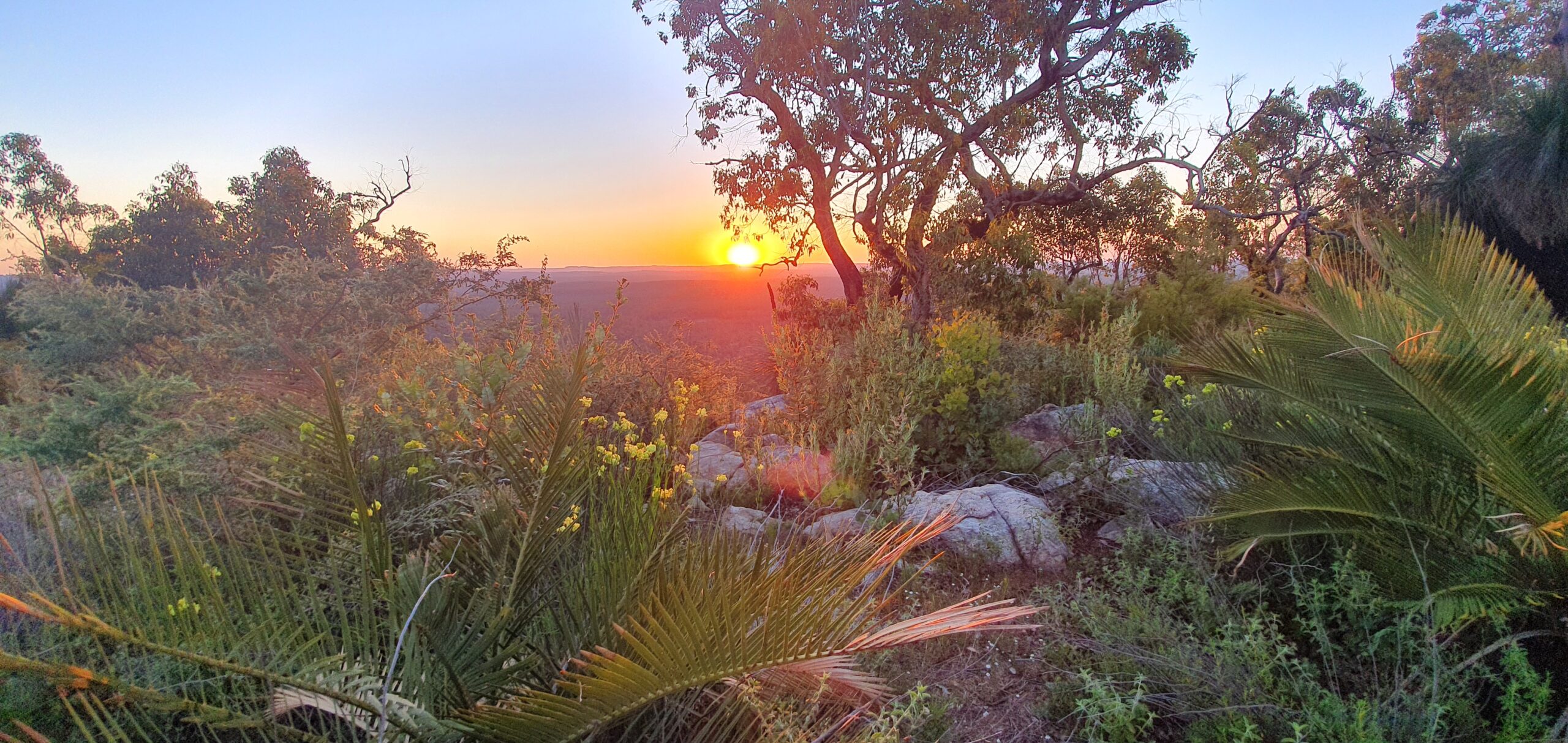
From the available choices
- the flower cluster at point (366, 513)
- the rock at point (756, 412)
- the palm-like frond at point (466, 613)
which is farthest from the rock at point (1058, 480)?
the flower cluster at point (366, 513)

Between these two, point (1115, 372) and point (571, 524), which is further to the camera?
point (1115, 372)

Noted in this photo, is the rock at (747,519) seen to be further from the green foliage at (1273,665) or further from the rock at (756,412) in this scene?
the rock at (756,412)

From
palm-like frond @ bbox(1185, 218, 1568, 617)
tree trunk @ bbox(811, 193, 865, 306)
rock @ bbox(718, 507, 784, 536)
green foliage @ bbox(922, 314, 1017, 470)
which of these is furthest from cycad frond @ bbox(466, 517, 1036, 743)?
tree trunk @ bbox(811, 193, 865, 306)

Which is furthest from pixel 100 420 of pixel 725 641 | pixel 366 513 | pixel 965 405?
pixel 965 405

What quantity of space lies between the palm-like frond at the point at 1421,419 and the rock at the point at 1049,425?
1.88 meters

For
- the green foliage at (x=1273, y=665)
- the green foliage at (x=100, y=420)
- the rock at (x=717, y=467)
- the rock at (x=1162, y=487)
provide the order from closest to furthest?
the green foliage at (x=1273, y=665) → the rock at (x=1162, y=487) → the rock at (x=717, y=467) → the green foliage at (x=100, y=420)

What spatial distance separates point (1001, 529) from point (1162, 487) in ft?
2.42

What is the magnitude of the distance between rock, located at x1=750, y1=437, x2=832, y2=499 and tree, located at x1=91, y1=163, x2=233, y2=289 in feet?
49.2

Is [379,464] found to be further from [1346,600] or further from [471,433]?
[1346,600]

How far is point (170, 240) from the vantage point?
15.0 m

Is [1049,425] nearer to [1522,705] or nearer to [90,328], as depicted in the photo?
[1522,705]

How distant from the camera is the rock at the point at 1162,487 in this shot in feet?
10.2

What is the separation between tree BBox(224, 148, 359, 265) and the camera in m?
13.9

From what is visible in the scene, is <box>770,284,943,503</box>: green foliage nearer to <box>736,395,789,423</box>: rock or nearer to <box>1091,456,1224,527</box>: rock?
<box>736,395,789,423</box>: rock
